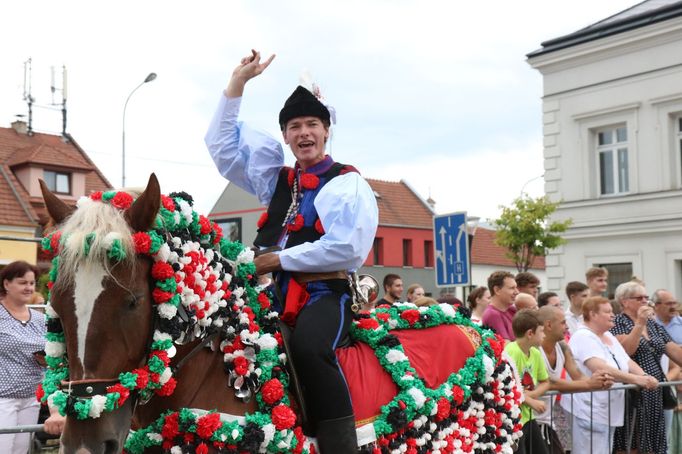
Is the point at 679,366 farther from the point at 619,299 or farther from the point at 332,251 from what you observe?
the point at 332,251

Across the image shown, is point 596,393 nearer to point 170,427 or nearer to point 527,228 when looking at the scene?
point 170,427

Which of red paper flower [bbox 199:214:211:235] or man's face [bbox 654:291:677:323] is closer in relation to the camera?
red paper flower [bbox 199:214:211:235]

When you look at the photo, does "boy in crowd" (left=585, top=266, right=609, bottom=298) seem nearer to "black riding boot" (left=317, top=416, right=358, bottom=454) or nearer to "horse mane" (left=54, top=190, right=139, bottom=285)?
"black riding boot" (left=317, top=416, right=358, bottom=454)

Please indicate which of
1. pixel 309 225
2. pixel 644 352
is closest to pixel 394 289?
pixel 644 352

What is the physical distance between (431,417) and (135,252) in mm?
1930

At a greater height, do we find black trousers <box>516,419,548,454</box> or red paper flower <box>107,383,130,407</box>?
red paper flower <box>107,383,130,407</box>

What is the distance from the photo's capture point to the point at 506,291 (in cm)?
801

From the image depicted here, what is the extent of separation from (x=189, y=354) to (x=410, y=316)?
1.54 meters

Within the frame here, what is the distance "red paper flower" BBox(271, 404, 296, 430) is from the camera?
3.56 m

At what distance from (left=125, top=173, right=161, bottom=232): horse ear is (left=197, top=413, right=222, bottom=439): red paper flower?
2.77 ft

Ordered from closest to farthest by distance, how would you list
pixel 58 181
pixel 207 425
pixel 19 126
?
pixel 207 425
pixel 58 181
pixel 19 126

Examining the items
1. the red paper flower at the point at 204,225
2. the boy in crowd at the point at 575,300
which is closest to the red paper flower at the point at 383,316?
the red paper flower at the point at 204,225

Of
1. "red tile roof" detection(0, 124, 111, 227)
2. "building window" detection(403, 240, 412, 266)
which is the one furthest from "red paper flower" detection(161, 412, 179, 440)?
"building window" detection(403, 240, 412, 266)

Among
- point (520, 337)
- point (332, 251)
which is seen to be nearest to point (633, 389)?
point (520, 337)
